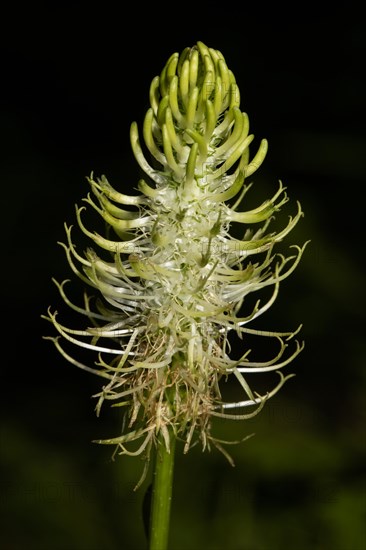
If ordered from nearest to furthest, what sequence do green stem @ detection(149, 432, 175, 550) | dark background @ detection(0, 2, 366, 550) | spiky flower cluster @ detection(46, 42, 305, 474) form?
spiky flower cluster @ detection(46, 42, 305, 474)
green stem @ detection(149, 432, 175, 550)
dark background @ detection(0, 2, 366, 550)

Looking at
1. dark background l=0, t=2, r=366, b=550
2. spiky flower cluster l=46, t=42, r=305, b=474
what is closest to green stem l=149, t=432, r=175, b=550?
spiky flower cluster l=46, t=42, r=305, b=474

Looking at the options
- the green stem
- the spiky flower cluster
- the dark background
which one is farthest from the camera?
the dark background

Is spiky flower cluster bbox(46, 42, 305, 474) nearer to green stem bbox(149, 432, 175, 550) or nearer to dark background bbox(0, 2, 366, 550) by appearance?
green stem bbox(149, 432, 175, 550)

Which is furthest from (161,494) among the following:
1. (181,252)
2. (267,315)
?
(267,315)

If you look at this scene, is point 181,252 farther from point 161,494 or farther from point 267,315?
point 267,315

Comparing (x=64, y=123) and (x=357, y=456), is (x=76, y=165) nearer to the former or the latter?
(x=64, y=123)

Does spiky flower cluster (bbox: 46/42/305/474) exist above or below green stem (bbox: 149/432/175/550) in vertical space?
above
